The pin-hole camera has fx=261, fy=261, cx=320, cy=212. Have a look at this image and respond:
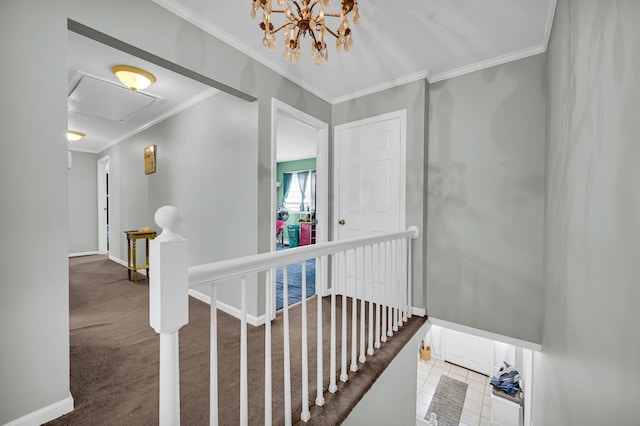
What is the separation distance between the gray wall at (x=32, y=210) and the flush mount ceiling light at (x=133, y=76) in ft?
4.21

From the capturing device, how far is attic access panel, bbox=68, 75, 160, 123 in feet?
9.14

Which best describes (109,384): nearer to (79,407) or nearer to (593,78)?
(79,407)

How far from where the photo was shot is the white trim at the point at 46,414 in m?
1.20

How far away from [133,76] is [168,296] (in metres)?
2.66

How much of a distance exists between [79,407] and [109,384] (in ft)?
0.60

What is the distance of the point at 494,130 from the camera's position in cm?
228

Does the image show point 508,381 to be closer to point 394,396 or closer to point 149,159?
point 394,396

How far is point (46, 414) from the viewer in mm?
1264

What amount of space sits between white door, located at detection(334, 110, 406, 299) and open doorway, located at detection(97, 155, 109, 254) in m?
5.73

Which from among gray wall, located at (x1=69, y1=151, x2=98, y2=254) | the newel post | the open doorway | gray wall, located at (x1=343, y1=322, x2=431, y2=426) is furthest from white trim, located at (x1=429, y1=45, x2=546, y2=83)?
gray wall, located at (x1=69, y1=151, x2=98, y2=254)

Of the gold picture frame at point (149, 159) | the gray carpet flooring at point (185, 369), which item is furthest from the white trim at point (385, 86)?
the gold picture frame at point (149, 159)

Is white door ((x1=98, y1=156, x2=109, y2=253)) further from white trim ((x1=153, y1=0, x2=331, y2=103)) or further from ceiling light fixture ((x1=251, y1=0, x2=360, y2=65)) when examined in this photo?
ceiling light fixture ((x1=251, y1=0, x2=360, y2=65))

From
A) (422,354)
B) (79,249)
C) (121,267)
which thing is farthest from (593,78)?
(79,249)

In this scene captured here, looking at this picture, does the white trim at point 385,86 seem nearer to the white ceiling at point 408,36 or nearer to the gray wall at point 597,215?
the white ceiling at point 408,36
